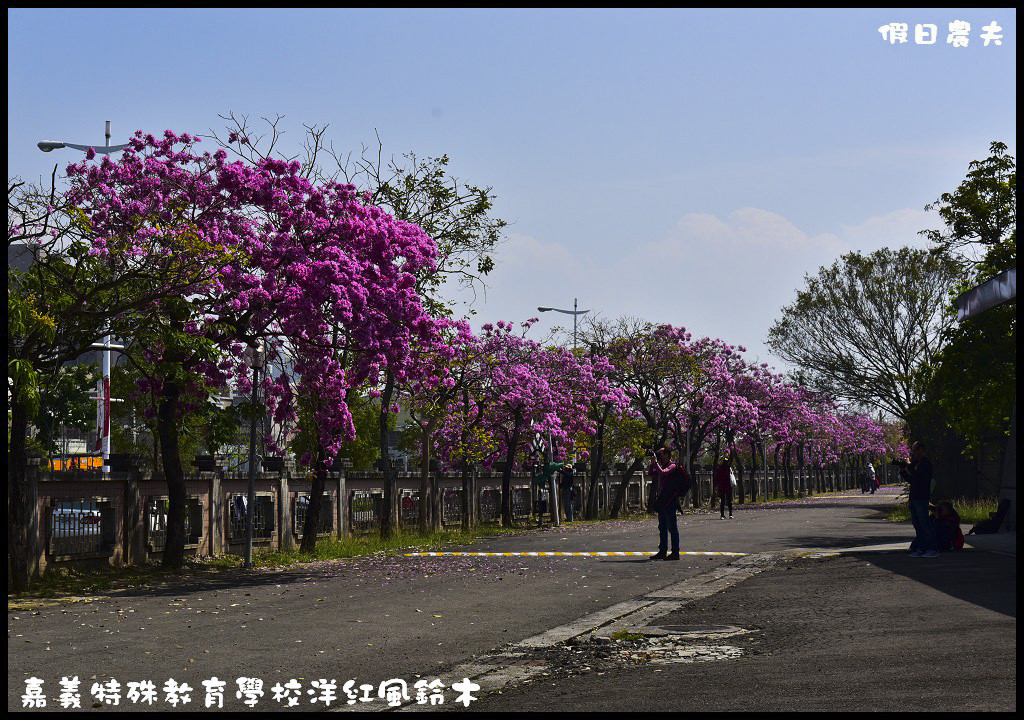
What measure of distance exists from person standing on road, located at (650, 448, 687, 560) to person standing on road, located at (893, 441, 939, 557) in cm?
360

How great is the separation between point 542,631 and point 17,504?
8.94 meters

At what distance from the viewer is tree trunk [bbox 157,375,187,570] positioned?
20.9 meters

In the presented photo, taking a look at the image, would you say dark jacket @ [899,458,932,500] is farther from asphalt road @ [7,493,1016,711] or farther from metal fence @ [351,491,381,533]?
metal fence @ [351,491,381,533]

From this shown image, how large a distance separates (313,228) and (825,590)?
34.0 feet

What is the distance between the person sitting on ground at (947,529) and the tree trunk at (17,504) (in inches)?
567

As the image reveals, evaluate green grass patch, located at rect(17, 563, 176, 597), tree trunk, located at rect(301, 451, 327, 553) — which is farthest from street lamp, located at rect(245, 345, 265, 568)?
tree trunk, located at rect(301, 451, 327, 553)

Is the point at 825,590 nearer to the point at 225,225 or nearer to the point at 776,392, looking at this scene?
the point at 225,225

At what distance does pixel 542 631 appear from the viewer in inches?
474

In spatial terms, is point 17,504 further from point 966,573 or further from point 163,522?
point 966,573

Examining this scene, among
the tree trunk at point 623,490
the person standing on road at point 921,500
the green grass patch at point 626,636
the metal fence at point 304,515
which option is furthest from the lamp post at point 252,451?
the tree trunk at point 623,490

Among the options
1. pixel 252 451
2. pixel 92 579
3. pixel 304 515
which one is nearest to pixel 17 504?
pixel 92 579

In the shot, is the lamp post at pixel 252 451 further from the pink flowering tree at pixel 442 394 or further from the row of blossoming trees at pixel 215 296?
the pink flowering tree at pixel 442 394

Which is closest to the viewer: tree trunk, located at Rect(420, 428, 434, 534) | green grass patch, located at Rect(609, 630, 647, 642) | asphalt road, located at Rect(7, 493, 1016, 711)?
asphalt road, located at Rect(7, 493, 1016, 711)

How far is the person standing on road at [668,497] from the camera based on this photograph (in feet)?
68.1
